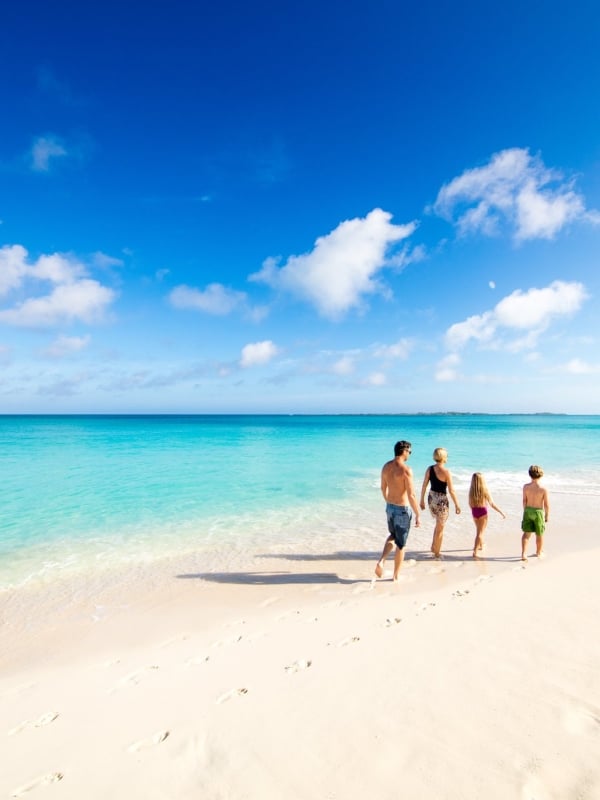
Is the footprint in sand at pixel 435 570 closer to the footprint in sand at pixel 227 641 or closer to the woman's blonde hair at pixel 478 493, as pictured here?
the woman's blonde hair at pixel 478 493

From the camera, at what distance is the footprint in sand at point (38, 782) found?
2.62 metres

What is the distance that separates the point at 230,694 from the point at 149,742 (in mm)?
767

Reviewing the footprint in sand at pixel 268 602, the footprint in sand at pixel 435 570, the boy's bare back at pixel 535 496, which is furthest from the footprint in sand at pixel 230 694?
the boy's bare back at pixel 535 496

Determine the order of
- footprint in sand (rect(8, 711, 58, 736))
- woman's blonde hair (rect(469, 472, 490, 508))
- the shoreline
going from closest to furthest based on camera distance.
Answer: the shoreline → footprint in sand (rect(8, 711, 58, 736)) → woman's blonde hair (rect(469, 472, 490, 508))

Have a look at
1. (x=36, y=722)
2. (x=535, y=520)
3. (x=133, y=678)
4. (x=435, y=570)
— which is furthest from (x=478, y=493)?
(x=36, y=722)

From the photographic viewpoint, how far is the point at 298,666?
4.00 meters

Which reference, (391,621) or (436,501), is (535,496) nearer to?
(436,501)

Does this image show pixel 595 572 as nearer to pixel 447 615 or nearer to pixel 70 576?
pixel 447 615

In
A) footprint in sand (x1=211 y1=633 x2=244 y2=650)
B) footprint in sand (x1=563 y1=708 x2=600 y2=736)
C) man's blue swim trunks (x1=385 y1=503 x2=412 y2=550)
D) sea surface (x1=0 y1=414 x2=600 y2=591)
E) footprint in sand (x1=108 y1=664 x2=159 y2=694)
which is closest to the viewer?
footprint in sand (x1=563 y1=708 x2=600 y2=736)

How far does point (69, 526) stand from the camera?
36.1 feet

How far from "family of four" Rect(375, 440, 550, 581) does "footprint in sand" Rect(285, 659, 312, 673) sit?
10.3 feet

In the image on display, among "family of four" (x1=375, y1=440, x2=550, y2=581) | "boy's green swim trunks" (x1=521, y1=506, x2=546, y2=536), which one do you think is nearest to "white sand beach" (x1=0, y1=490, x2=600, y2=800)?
"family of four" (x1=375, y1=440, x2=550, y2=581)

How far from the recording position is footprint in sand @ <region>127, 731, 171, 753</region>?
2.94 meters

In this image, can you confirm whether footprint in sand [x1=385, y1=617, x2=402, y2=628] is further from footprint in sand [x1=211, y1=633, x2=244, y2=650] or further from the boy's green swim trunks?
the boy's green swim trunks
